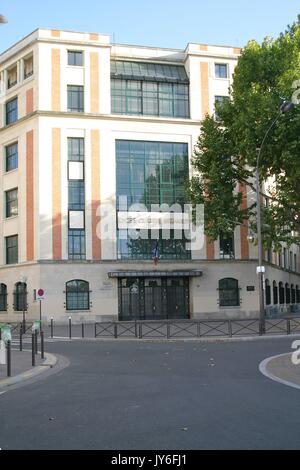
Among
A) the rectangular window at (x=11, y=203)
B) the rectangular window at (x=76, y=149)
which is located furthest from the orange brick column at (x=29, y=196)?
the rectangular window at (x=76, y=149)

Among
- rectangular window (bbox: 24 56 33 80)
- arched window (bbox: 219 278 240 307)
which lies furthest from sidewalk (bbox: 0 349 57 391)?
rectangular window (bbox: 24 56 33 80)

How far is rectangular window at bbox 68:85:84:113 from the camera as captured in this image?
133 ft

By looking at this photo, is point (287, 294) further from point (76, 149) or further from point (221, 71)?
point (76, 149)

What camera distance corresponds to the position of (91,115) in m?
40.5

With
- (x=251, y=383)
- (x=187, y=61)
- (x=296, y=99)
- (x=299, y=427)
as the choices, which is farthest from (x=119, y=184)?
(x=299, y=427)

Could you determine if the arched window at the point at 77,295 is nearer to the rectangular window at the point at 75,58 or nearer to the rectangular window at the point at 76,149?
the rectangular window at the point at 76,149

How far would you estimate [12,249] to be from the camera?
4169 centimetres

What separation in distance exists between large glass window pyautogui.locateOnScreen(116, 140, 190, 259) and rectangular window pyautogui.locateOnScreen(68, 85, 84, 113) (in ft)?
12.8

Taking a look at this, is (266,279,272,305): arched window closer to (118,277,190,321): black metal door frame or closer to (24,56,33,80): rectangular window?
(118,277,190,321): black metal door frame

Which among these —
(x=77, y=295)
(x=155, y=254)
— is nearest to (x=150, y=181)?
(x=155, y=254)

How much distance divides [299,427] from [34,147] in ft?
118

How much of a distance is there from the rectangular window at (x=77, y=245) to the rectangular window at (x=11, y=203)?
5472 millimetres

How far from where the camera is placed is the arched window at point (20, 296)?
1549 inches
